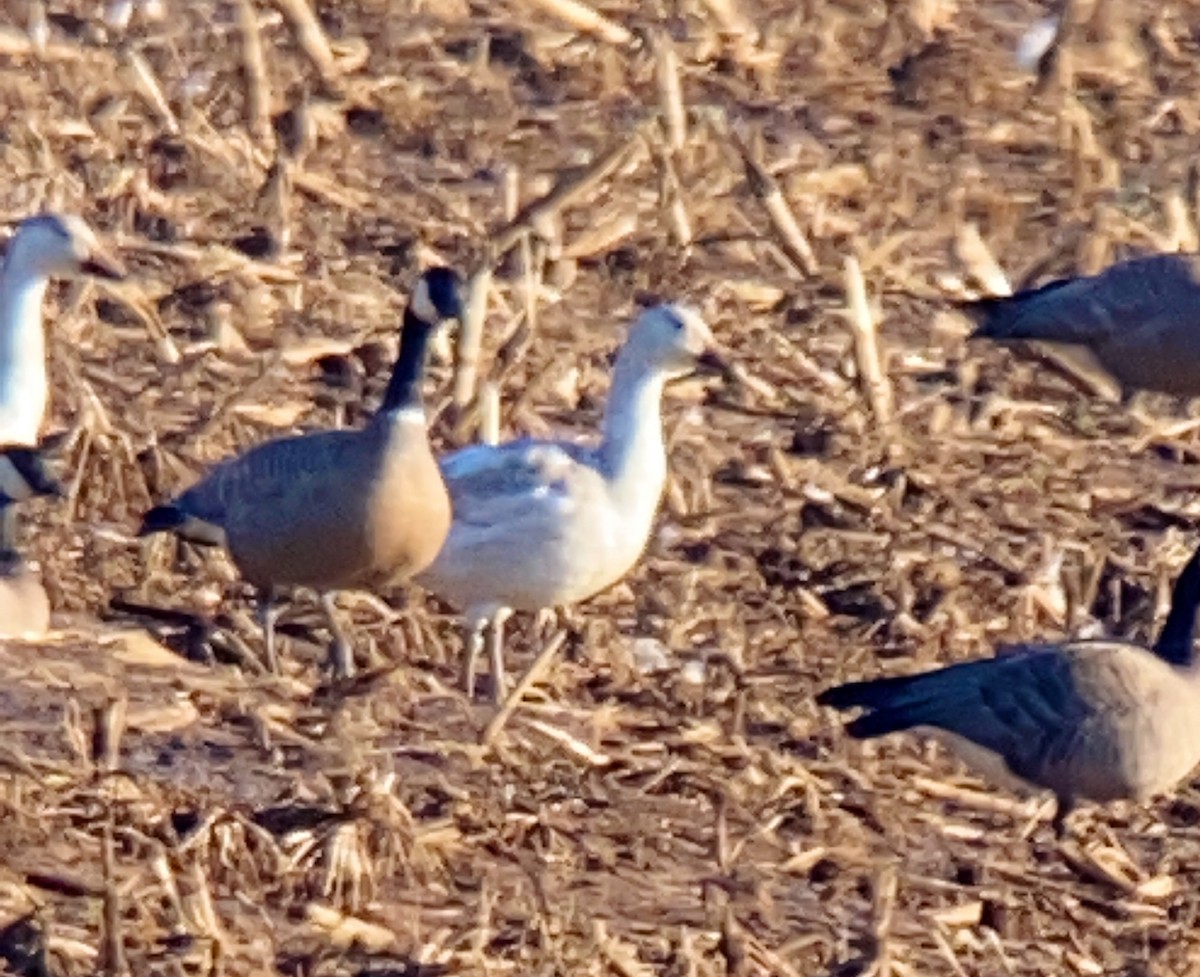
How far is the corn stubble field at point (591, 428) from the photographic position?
775cm

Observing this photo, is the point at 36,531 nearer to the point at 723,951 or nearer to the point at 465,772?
the point at 465,772

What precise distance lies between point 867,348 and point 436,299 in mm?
2109

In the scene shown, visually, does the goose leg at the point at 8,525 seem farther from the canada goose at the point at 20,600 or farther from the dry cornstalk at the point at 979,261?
the dry cornstalk at the point at 979,261

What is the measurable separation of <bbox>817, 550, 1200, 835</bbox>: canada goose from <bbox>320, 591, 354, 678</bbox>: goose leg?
1.11 meters

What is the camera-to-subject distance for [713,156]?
12.5 m

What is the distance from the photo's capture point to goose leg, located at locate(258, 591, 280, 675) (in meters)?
8.95

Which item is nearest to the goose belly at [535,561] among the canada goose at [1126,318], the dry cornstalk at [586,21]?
the canada goose at [1126,318]

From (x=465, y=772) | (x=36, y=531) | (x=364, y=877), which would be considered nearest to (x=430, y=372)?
(x=36, y=531)

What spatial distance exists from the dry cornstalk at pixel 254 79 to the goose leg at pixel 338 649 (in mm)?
3292

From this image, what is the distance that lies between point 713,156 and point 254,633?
389 centimetres

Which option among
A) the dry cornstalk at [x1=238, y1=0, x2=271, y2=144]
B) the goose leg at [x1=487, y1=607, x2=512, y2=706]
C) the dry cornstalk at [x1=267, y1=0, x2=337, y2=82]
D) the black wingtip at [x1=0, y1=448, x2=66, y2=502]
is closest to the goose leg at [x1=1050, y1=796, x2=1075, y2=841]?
the goose leg at [x1=487, y1=607, x2=512, y2=706]

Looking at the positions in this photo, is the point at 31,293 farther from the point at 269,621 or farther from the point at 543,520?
the point at 543,520

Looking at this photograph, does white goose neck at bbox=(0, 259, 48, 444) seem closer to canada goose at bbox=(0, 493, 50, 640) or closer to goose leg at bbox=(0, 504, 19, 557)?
goose leg at bbox=(0, 504, 19, 557)

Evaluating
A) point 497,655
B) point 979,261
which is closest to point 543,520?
point 497,655
